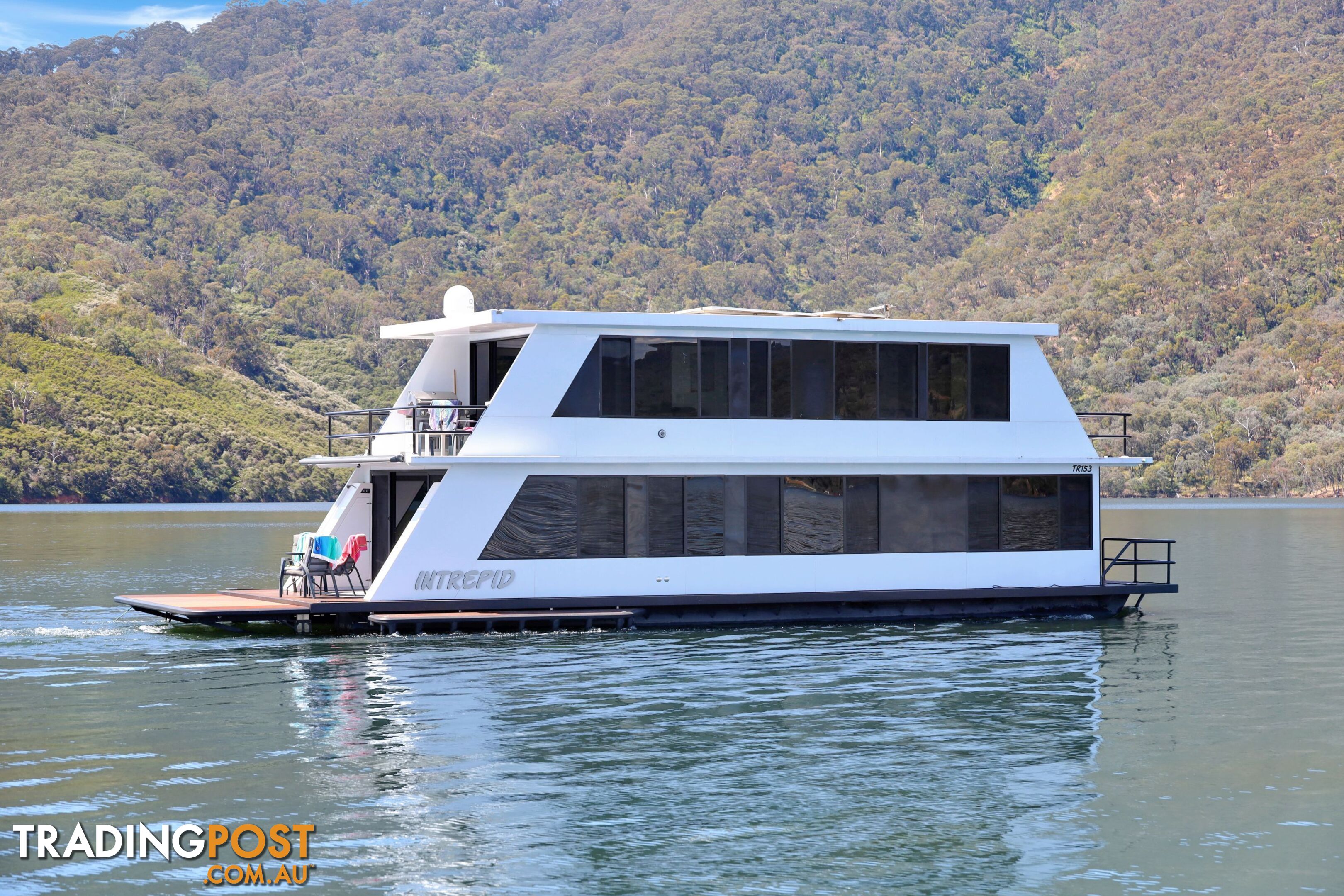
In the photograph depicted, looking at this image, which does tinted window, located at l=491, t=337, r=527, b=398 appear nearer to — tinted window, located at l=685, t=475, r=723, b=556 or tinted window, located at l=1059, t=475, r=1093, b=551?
tinted window, located at l=685, t=475, r=723, b=556

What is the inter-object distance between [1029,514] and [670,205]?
129 meters

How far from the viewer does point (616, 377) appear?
21766 millimetres

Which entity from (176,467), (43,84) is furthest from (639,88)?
(176,467)

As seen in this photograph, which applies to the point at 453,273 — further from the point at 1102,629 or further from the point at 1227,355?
the point at 1102,629

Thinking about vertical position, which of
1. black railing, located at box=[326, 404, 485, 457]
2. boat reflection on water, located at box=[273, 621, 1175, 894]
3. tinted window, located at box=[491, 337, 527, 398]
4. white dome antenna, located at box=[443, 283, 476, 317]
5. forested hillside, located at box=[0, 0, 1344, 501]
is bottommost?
boat reflection on water, located at box=[273, 621, 1175, 894]

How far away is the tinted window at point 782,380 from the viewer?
22.5 meters

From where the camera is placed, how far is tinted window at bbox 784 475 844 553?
73.5 ft

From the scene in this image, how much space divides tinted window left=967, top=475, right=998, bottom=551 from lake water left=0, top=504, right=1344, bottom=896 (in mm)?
1264

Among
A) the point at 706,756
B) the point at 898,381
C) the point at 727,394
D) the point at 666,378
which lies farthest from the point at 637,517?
the point at 706,756

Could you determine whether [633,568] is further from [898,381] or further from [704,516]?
[898,381]

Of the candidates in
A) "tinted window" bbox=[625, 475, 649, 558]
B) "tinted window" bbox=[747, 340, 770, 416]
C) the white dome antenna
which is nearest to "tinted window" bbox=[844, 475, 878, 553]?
"tinted window" bbox=[747, 340, 770, 416]

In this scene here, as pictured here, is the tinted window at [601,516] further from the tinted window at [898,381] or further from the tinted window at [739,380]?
the tinted window at [898,381]

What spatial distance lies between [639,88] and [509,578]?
15039 cm

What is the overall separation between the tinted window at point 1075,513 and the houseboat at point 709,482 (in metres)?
0.04
